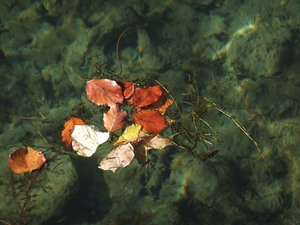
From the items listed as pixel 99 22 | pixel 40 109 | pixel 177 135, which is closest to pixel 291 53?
pixel 177 135

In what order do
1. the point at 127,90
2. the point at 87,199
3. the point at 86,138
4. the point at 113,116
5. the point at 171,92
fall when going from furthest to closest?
the point at 171,92 < the point at 87,199 < the point at 127,90 < the point at 113,116 < the point at 86,138

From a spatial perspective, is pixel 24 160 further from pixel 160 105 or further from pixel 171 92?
pixel 171 92

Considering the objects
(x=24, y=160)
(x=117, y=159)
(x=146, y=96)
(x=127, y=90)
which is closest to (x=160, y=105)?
(x=146, y=96)

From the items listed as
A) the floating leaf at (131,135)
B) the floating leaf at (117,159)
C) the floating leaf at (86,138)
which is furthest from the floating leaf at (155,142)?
the floating leaf at (86,138)

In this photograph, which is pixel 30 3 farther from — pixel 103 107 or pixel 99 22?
pixel 103 107

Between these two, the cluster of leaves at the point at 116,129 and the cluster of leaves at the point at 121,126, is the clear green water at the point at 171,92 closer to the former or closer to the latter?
the cluster of leaves at the point at 116,129

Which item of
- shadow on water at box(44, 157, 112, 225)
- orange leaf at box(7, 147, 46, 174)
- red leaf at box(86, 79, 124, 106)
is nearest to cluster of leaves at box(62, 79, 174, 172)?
red leaf at box(86, 79, 124, 106)
